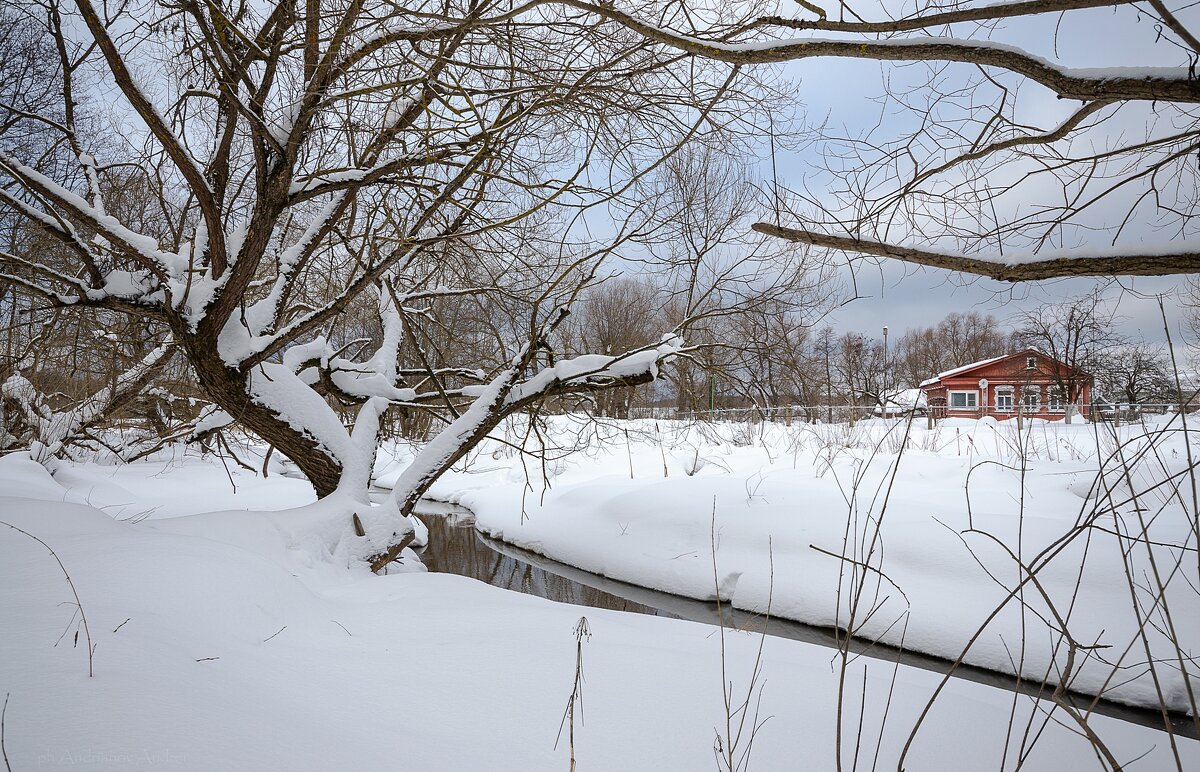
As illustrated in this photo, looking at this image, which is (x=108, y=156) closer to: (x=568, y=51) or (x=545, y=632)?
(x=568, y=51)

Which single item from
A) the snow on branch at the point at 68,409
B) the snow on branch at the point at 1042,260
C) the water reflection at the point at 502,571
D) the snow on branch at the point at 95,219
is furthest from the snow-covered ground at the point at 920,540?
the snow on branch at the point at 68,409

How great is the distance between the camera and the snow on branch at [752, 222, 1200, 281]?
68.7 inches

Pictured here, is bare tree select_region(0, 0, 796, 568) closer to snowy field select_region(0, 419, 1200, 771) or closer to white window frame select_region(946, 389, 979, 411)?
snowy field select_region(0, 419, 1200, 771)

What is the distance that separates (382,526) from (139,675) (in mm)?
2948

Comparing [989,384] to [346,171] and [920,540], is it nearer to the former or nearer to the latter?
[920,540]

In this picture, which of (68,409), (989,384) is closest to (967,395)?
(989,384)

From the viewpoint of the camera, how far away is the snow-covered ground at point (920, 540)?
4.28 metres

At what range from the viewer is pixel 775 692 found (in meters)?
2.60

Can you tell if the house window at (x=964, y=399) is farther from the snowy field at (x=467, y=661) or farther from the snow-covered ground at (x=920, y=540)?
the snowy field at (x=467, y=661)

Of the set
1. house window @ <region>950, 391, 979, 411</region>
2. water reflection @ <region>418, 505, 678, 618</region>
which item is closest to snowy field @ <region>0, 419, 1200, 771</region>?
water reflection @ <region>418, 505, 678, 618</region>

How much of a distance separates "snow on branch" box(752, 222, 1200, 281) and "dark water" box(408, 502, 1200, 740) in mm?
2346

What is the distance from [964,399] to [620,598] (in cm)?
2655

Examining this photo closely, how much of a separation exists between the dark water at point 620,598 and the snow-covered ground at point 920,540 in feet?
0.37

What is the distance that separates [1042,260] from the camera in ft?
6.32
